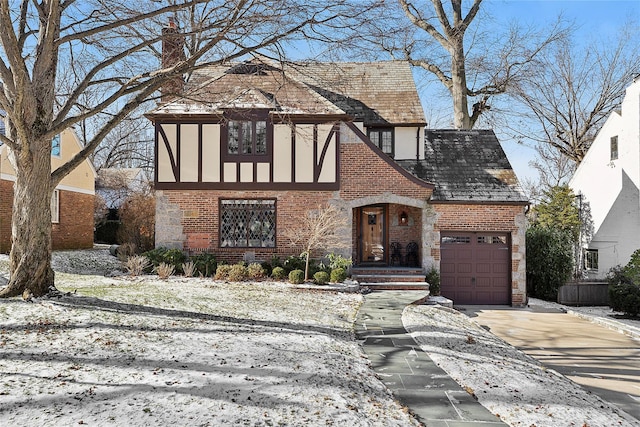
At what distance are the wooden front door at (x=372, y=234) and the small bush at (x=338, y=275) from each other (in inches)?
126

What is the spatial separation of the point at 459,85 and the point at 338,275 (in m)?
12.9

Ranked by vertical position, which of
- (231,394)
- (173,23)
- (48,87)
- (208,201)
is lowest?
(231,394)

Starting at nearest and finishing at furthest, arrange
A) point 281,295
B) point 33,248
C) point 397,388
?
point 397,388
point 33,248
point 281,295

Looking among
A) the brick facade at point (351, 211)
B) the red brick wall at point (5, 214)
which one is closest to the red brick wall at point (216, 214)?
the brick facade at point (351, 211)

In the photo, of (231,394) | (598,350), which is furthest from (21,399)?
(598,350)

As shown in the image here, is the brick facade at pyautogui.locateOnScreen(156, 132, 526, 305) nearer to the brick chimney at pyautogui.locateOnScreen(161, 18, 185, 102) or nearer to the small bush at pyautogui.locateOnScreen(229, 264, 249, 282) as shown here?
the small bush at pyautogui.locateOnScreen(229, 264, 249, 282)

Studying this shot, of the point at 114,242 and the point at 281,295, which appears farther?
the point at 114,242

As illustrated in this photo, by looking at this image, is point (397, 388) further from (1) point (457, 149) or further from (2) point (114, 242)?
(2) point (114, 242)

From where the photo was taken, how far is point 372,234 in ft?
55.8

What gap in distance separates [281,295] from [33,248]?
5.67 metres

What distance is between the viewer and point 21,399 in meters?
4.36

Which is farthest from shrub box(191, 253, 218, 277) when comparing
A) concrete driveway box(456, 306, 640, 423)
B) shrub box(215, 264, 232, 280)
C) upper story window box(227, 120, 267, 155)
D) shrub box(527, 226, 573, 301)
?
shrub box(527, 226, 573, 301)

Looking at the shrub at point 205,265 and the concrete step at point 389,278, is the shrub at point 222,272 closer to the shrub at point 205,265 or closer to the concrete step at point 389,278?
the shrub at point 205,265

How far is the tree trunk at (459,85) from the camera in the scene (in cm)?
2152
